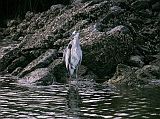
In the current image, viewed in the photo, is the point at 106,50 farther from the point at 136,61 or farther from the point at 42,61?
the point at 42,61

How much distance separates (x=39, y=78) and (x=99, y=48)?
2927 millimetres

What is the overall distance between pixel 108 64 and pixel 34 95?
4414 millimetres

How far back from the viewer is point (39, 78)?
55.5 feet

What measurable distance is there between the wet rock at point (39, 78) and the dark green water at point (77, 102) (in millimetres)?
525

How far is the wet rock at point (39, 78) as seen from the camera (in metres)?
16.8

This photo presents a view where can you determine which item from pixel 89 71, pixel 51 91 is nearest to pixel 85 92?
pixel 51 91

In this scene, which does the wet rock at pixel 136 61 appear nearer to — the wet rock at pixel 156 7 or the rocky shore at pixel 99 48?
the rocky shore at pixel 99 48

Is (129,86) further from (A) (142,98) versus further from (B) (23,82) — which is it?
(B) (23,82)

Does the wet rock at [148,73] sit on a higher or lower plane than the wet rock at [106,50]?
lower

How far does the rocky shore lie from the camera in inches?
679

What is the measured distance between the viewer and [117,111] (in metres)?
12.4

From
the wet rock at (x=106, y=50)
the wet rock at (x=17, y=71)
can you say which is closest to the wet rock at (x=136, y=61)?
the wet rock at (x=106, y=50)

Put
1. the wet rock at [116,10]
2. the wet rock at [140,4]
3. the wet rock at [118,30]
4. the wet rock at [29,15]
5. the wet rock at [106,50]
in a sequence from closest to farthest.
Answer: the wet rock at [106,50], the wet rock at [118,30], the wet rock at [116,10], the wet rock at [140,4], the wet rock at [29,15]

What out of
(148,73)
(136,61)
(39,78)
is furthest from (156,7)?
(39,78)
